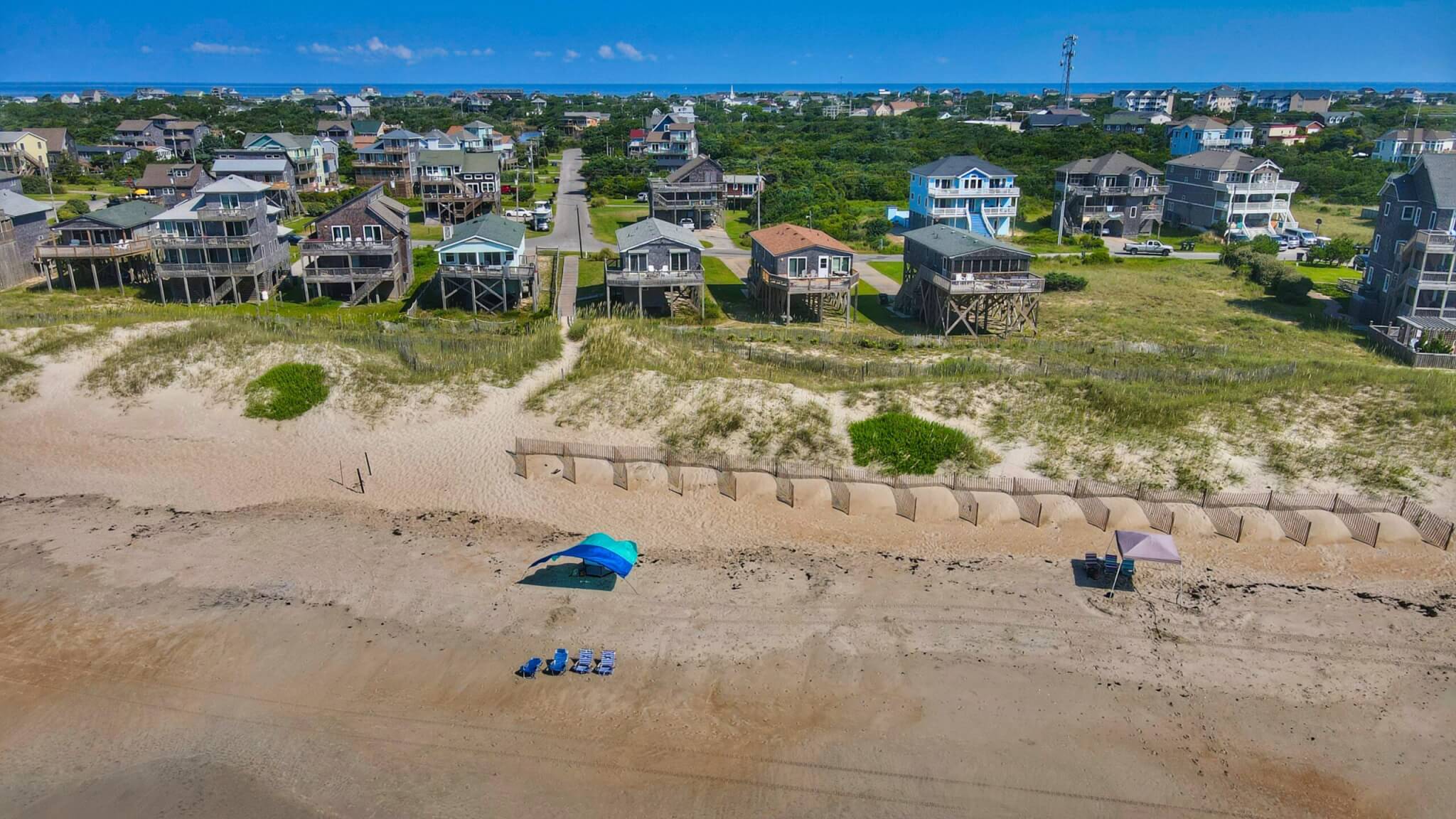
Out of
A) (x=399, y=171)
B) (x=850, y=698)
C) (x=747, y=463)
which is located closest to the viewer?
(x=850, y=698)

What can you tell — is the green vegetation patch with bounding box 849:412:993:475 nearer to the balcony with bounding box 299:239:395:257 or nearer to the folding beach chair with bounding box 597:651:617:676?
the folding beach chair with bounding box 597:651:617:676

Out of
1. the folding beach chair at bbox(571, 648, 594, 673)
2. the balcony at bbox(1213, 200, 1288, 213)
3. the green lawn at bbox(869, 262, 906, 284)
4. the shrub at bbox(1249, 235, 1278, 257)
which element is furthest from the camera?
the balcony at bbox(1213, 200, 1288, 213)

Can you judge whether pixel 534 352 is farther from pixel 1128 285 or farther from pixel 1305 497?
pixel 1128 285

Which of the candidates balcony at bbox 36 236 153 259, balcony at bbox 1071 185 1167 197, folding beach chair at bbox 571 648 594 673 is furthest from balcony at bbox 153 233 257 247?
balcony at bbox 1071 185 1167 197

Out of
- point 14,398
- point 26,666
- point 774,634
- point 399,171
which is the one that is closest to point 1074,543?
point 774,634

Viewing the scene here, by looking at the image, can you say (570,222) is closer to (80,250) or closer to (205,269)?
(205,269)

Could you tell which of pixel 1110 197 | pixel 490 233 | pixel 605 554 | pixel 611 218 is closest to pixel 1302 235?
pixel 1110 197

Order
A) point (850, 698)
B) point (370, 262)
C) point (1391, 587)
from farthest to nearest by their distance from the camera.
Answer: point (370, 262) < point (1391, 587) < point (850, 698)
